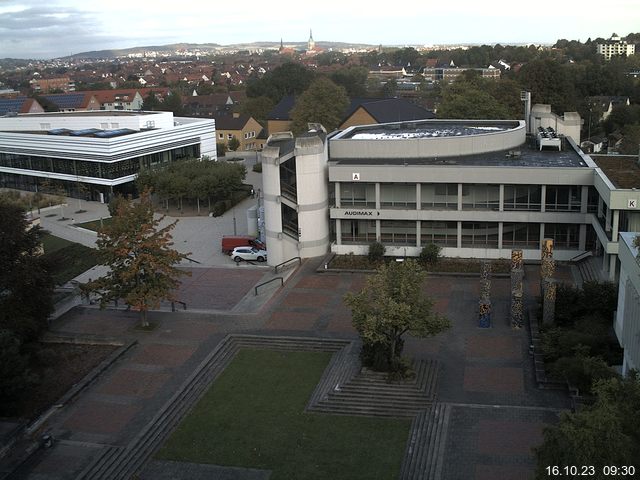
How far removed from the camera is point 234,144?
8819 centimetres

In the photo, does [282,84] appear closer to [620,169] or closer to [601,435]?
[620,169]

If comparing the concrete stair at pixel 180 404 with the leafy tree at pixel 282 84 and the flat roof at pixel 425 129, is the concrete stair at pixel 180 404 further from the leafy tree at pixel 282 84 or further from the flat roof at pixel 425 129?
the leafy tree at pixel 282 84

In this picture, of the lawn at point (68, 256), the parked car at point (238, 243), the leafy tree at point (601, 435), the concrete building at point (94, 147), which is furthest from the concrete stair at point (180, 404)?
the concrete building at point (94, 147)

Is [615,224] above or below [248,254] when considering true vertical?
above

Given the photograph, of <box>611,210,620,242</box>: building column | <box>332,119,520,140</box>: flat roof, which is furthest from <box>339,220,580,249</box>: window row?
<box>332,119,520,140</box>: flat roof

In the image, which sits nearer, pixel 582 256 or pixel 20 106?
pixel 582 256

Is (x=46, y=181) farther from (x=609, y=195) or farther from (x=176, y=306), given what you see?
(x=609, y=195)

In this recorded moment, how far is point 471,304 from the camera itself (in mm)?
31609

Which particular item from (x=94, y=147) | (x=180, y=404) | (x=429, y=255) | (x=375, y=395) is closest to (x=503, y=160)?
(x=429, y=255)

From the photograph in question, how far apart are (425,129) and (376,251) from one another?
13.4 m

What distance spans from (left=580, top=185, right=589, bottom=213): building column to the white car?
1724 cm

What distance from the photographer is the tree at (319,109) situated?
77.7 meters

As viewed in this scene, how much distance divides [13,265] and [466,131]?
29.3 meters

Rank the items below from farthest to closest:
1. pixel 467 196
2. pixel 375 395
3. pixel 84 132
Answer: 1. pixel 84 132
2. pixel 467 196
3. pixel 375 395
